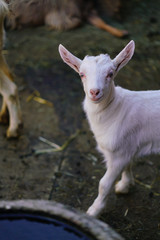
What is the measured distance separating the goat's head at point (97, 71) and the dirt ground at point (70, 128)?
135 centimetres

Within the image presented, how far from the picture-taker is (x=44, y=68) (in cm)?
560

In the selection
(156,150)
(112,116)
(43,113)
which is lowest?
(43,113)

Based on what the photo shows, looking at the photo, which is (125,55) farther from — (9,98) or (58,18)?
(58,18)

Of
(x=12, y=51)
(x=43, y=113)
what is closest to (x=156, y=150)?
(x=43, y=113)

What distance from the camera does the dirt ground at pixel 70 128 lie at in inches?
143

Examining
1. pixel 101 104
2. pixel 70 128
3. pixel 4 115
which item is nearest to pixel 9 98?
pixel 4 115

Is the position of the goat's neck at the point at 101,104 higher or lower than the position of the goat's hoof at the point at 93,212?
higher

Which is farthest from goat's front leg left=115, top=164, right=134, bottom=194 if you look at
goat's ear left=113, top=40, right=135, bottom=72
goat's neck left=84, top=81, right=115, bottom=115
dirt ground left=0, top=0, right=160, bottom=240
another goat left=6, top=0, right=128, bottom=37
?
another goat left=6, top=0, right=128, bottom=37

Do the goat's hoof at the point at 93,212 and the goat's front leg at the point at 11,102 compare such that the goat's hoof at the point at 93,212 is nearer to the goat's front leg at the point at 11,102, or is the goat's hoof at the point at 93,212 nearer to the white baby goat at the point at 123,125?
the white baby goat at the point at 123,125

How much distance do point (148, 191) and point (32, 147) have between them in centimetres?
145

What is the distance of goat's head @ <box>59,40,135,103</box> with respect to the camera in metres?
2.65

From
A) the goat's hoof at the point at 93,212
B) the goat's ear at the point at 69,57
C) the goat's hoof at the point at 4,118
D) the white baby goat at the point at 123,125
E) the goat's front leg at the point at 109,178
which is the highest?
the goat's ear at the point at 69,57

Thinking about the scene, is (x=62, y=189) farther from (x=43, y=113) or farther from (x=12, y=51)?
(x=12, y=51)

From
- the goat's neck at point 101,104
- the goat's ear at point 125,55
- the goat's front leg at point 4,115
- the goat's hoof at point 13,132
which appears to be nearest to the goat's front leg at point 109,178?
the goat's neck at point 101,104
